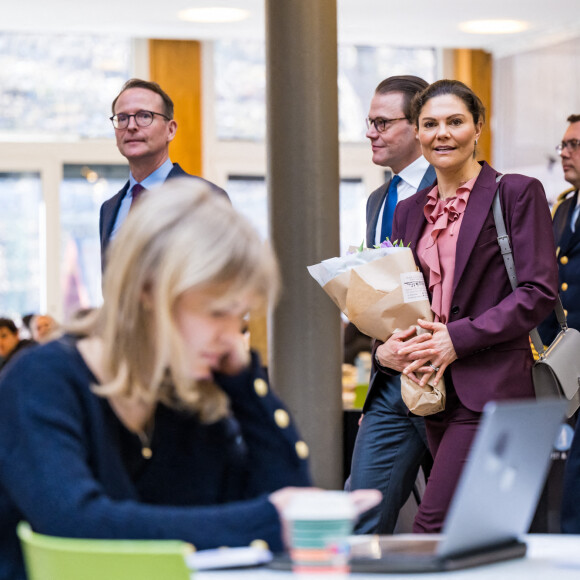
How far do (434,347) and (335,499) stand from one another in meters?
1.99

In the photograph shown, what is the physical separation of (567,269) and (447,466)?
2.55 meters

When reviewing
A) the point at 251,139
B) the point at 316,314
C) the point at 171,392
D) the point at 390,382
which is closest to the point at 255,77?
the point at 251,139

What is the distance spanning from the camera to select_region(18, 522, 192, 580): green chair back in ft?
4.03

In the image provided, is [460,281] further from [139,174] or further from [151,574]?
[151,574]

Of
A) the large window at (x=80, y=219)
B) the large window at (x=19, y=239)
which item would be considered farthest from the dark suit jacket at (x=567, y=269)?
the large window at (x=19, y=239)

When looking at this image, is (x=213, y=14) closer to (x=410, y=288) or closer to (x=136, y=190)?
(x=136, y=190)

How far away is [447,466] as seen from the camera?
321 centimetres

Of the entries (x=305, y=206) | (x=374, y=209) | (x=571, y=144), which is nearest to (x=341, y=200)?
(x=571, y=144)

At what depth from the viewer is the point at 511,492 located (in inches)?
60.4

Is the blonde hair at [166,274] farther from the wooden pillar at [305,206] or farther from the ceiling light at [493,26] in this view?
the ceiling light at [493,26]

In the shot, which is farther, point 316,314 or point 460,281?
point 316,314

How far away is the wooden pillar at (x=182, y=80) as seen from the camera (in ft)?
36.2

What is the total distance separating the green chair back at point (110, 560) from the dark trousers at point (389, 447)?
2477 millimetres

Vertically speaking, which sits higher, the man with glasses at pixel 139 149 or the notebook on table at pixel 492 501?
the man with glasses at pixel 139 149
